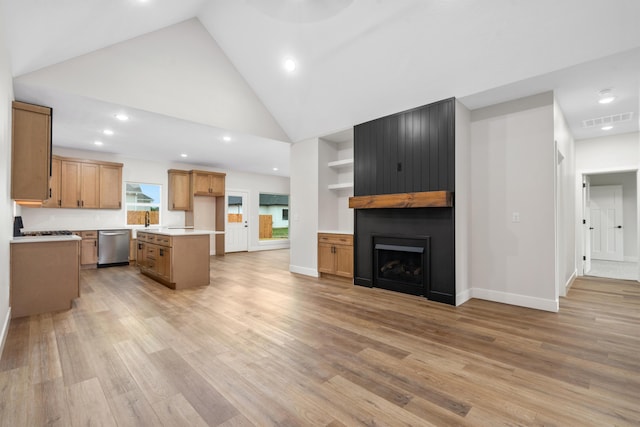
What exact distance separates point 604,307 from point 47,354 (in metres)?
5.76

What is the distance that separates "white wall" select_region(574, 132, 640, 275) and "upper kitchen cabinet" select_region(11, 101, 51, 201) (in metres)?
8.11

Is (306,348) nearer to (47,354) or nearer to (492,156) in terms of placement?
(47,354)

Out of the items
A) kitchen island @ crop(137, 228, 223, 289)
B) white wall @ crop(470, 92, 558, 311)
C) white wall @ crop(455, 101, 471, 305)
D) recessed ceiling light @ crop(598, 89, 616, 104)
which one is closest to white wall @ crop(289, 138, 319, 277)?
kitchen island @ crop(137, 228, 223, 289)

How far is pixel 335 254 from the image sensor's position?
205 inches

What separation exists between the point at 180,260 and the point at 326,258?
2386mm

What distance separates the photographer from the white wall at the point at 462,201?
3.78 metres

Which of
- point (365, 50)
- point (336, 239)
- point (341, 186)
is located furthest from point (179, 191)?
point (365, 50)

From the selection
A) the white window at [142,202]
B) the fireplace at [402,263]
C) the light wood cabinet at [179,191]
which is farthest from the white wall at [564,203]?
the white window at [142,202]

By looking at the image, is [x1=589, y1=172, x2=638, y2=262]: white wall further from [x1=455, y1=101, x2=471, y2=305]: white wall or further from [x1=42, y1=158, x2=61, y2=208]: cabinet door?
[x1=42, y1=158, x2=61, y2=208]: cabinet door

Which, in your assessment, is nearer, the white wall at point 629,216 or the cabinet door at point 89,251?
the cabinet door at point 89,251

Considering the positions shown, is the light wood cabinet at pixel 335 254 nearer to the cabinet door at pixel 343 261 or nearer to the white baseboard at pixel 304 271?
the cabinet door at pixel 343 261

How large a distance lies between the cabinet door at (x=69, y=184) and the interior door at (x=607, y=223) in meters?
12.3

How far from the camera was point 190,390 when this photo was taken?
189 cm

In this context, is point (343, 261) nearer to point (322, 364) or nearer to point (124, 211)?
point (322, 364)
